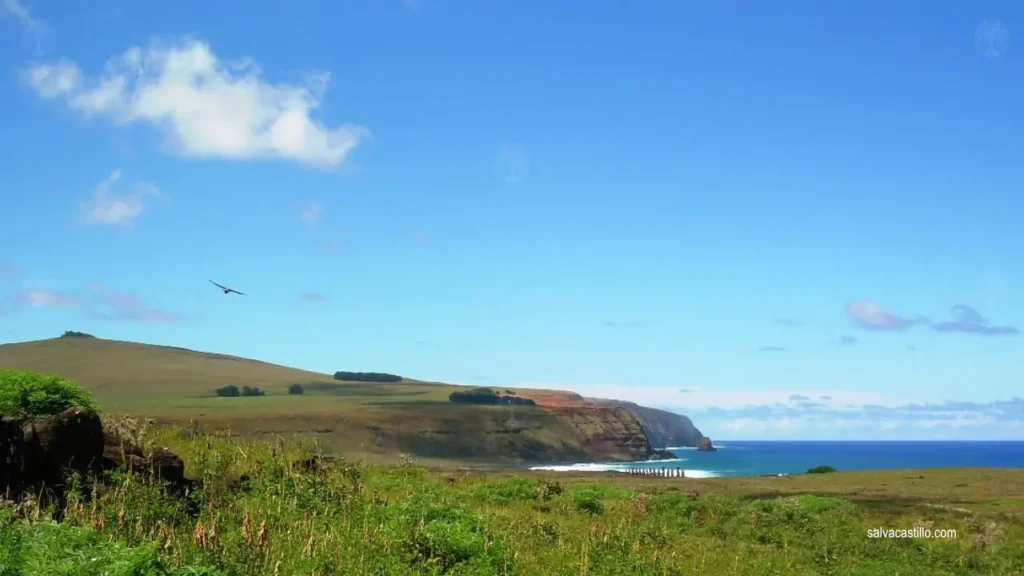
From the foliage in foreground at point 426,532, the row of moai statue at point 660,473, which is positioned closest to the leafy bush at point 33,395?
the foliage in foreground at point 426,532

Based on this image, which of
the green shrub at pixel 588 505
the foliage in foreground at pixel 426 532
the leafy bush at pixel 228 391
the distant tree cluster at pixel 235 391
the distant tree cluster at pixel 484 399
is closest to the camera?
the foliage in foreground at pixel 426 532

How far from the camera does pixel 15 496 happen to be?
14.7 m

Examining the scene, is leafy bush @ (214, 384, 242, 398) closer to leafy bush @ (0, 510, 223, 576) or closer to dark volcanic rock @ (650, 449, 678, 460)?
dark volcanic rock @ (650, 449, 678, 460)

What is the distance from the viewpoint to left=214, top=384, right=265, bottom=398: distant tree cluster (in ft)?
542

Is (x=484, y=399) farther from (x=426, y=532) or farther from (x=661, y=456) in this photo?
(x=426, y=532)

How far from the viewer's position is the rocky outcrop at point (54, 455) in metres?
15.1

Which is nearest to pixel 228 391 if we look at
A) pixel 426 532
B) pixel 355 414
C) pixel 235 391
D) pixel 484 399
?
pixel 235 391

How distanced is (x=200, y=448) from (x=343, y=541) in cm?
898

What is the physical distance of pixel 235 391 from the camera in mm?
168250

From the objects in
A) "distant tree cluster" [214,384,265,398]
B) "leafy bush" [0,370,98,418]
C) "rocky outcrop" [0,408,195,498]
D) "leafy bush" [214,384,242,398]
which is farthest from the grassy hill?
"rocky outcrop" [0,408,195,498]

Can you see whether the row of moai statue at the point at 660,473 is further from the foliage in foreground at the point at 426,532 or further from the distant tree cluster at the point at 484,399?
the distant tree cluster at the point at 484,399

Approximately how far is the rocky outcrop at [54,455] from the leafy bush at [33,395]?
68 cm

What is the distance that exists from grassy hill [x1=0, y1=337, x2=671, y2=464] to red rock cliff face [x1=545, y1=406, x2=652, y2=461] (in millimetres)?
260

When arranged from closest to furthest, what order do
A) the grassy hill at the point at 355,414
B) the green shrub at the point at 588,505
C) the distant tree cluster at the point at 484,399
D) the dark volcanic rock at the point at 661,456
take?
the green shrub at the point at 588,505, the grassy hill at the point at 355,414, the dark volcanic rock at the point at 661,456, the distant tree cluster at the point at 484,399
